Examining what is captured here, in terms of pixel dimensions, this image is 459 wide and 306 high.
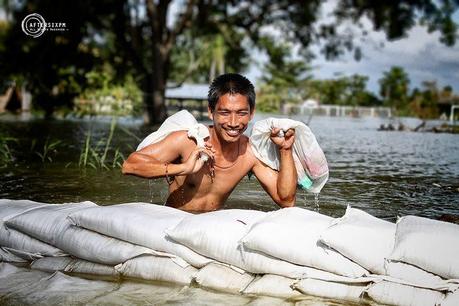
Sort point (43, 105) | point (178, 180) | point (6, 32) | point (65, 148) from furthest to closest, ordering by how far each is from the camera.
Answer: point (43, 105) < point (6, 32) < point (65, 148) < point (178, 180)

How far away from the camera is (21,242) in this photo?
2096 millimetres

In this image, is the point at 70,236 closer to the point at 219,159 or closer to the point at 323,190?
the point at 219,159

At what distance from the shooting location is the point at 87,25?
14766 mm

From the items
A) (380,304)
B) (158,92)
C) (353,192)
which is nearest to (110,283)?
(380,304)

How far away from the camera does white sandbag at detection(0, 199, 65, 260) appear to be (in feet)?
6.75

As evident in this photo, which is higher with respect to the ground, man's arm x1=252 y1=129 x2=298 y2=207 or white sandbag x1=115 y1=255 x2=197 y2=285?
man's arm x1=252 y1=129 x2=298 y2=207

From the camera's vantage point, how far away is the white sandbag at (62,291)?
1599mm

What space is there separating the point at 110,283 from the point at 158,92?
518 inches

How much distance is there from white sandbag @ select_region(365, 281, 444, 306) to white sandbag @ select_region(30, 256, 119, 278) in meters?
1.02

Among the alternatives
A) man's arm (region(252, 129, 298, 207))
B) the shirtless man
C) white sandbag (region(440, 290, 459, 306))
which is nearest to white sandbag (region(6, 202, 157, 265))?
the shirtless man

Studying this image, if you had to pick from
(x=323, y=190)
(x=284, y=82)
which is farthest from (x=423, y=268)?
(x=284, y=82)

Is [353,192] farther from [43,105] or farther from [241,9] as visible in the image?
[43,105]

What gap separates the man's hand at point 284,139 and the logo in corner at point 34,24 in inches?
371

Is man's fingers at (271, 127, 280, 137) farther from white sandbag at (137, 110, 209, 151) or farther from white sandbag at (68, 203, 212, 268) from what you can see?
white sandbag at (68, 203, 212, 268)
